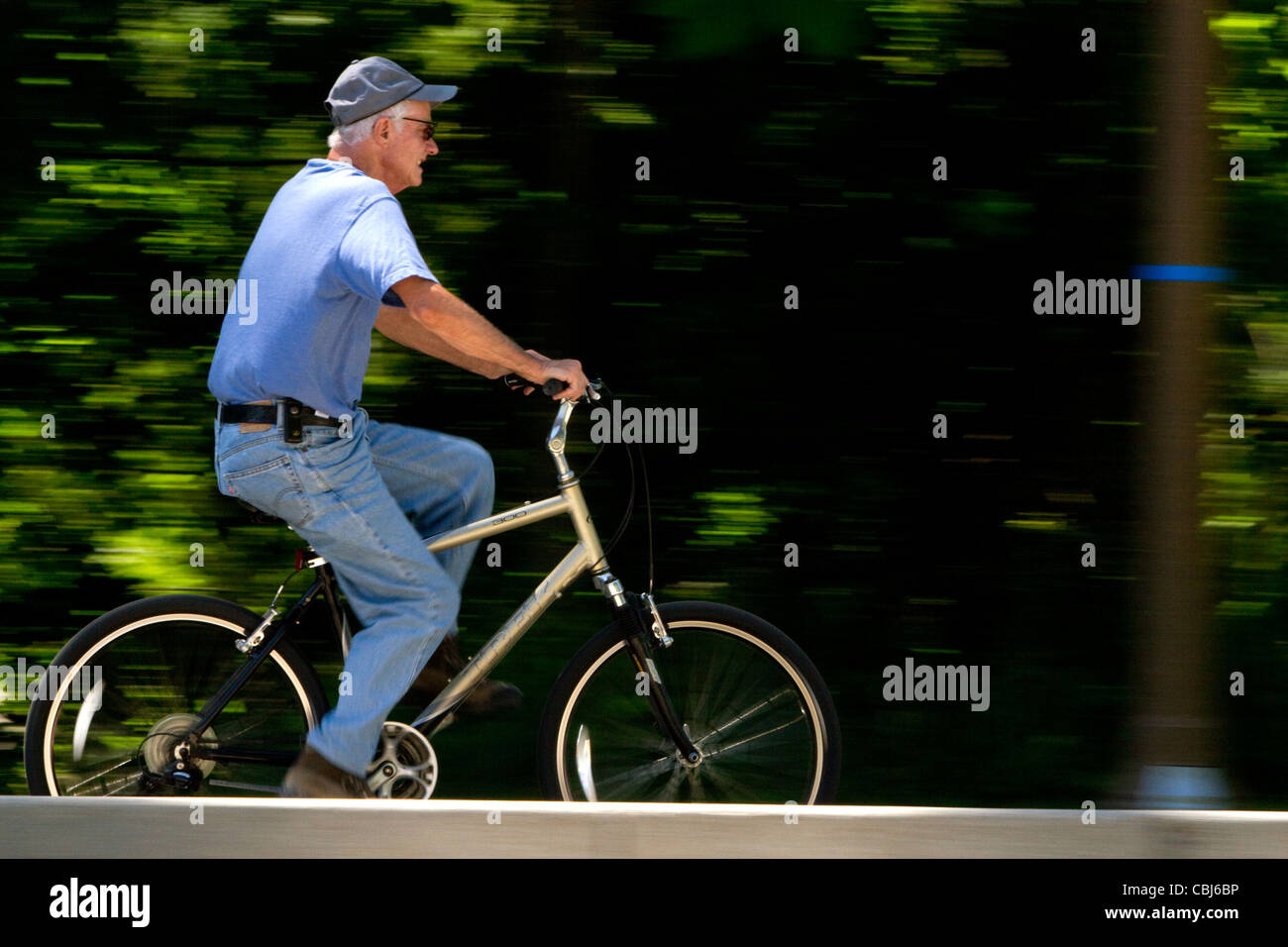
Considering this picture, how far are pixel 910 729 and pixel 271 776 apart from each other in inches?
85.6

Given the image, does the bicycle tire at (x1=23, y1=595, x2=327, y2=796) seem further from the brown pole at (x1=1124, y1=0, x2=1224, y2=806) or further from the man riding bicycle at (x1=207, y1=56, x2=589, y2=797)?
the brown pole at (x1=1124, y1=0, x2=1224, y2=806)

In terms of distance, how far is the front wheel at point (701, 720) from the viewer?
3.65 metres

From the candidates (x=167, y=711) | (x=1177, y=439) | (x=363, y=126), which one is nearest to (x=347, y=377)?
(x=363, y=126)

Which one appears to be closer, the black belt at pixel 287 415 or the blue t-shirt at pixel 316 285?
the blue t-shirt at pixel 316 285

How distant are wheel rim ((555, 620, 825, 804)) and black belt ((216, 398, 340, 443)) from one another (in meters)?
0.98

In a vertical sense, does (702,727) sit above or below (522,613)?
below

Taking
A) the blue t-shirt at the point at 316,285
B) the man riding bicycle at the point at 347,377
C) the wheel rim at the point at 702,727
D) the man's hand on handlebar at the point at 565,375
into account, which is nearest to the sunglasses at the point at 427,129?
the man riding bicycle at the point at 347,377

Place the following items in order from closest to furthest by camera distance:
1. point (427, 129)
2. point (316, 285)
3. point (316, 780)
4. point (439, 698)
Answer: point (316, 285), point (316, 780), point (427, 129), point (439, 698)

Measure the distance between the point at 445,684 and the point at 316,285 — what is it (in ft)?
3.73

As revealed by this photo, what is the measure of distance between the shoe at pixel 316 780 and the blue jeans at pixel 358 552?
0.03 m

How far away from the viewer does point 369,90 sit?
11.1ft

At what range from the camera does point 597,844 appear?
309 cm

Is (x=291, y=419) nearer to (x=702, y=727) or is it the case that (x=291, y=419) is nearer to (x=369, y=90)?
(x=369, y=90)

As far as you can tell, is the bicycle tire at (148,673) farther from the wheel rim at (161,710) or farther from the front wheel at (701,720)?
the front wheel at (701,720)
